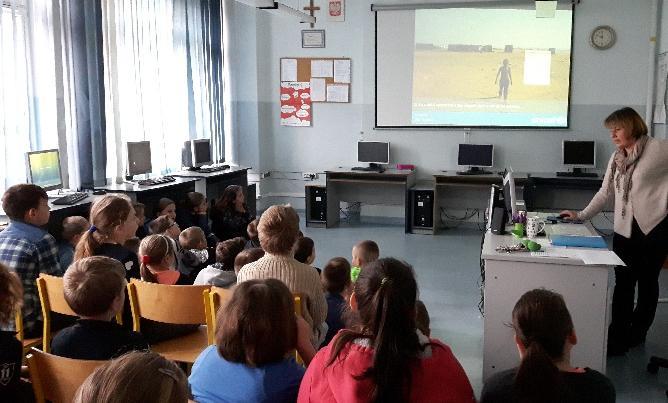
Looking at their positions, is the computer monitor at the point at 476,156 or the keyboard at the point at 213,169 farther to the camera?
the computer monitor at the point at 476,156

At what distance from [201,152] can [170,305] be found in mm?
5202

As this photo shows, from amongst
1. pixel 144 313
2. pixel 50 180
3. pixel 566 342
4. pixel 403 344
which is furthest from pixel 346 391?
pixel 50 180

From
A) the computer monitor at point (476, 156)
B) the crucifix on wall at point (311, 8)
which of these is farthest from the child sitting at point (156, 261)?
the crucifix on wall at point (311, 8)

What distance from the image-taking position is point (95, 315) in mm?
2137

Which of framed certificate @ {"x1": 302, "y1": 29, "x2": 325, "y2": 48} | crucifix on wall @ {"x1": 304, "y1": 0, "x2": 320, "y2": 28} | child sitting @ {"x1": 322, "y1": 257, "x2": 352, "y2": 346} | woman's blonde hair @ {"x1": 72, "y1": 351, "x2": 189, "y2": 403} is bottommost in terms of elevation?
child sitting @ {"x1": 322, "y1": 257, "x2": 352, "y2": 346}

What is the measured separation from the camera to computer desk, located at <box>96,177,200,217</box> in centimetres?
600

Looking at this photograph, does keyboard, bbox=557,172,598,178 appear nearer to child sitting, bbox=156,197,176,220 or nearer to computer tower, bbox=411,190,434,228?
computer tower, bbox=411,190,434,228

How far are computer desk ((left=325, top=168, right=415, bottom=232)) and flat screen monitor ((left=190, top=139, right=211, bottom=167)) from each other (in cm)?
148

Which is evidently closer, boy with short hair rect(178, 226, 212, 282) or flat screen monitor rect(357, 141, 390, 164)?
boy with short hair rect(178, 226, 212, 282)

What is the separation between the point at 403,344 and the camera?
1635 mm

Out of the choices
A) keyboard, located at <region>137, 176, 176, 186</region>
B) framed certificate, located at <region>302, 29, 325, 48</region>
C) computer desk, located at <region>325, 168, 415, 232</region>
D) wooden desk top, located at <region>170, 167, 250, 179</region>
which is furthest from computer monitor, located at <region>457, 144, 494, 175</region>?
keyboard, located at <region>137, 176, 176, 186</region>

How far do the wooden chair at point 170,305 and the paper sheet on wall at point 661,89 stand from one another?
5.63 metres

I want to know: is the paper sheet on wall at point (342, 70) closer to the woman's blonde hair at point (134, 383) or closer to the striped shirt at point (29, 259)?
the striped shirt at point (29, 259)

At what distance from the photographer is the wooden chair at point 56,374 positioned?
1798 mm
